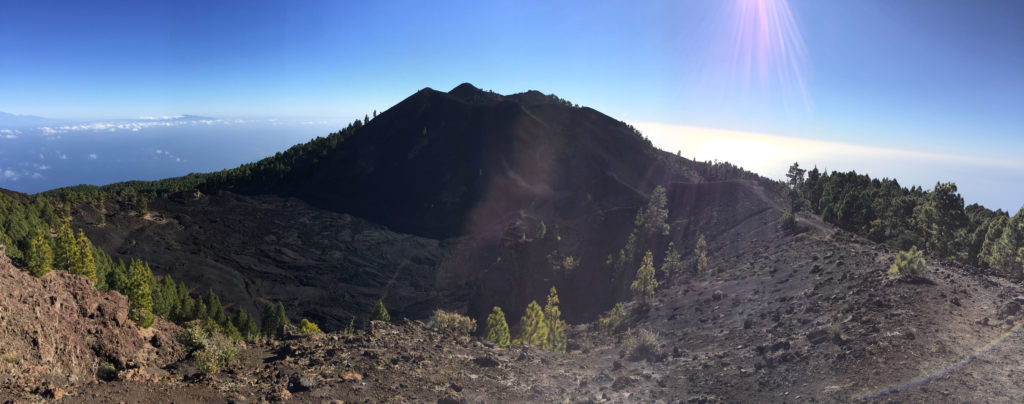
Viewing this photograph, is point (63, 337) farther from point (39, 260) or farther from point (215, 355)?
point (215, 355)

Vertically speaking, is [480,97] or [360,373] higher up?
[480,97]

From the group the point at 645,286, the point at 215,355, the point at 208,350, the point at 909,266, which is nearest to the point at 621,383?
the point at 645,286

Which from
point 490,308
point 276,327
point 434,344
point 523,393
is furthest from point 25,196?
point 523,393

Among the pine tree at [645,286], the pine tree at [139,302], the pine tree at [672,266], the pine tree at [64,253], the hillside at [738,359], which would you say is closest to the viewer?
the hillside at [738,359]

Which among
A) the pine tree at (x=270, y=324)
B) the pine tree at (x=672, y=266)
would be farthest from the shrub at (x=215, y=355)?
the pine tree at (x=672, y=266)

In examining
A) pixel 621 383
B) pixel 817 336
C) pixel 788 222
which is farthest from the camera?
pixel 788 222

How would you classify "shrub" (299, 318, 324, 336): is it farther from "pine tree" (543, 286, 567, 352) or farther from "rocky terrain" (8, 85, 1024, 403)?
"pine tree" (543, 286, 567, 352)

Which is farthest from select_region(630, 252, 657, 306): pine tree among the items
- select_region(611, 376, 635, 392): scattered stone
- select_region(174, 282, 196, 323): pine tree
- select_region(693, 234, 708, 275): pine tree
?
select_region(174, 282, 196, 323): pine tree

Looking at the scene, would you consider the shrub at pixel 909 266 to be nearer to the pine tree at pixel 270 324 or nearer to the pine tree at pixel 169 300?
the pine tree at pixel 169 300

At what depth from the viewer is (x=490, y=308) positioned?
254ft

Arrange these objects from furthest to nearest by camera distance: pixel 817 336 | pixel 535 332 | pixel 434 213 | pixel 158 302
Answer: pixel 434 213, pixel 535 332, pixel 158 302, pixel 817 336

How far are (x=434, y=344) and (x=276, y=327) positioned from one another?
110ft

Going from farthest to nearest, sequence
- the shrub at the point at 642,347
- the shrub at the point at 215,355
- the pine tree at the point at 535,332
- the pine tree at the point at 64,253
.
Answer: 1. the pine tree at the point at 535,332
2. the shrub at the point at 642,347
3. the pine tree at the point at 64,253
4. the shrub at the point at 215,355

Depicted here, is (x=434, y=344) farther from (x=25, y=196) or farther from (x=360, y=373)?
(x=25, y=196)
